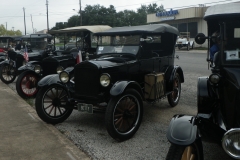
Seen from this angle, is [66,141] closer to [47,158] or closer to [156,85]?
[47,158]

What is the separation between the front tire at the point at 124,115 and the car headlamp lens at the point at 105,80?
40 cm

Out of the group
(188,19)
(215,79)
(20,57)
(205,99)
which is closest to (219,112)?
(205,99)

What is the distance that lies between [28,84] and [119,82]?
420cm

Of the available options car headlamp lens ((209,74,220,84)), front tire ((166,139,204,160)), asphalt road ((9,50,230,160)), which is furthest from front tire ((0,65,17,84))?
front tire ((166,139,204,160))

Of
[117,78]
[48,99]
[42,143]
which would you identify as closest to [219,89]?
[117,78]

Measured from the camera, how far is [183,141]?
2.79 metres

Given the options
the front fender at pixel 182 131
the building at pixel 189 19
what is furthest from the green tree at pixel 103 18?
the front fender at pixel 182 131

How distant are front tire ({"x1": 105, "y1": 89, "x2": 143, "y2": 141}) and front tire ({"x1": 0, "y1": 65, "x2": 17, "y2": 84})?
23.4 feet

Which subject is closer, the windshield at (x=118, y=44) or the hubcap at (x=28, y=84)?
the windshield at (x=118, y=44)

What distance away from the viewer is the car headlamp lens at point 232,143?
258 cm

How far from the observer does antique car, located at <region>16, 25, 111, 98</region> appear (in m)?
8.09

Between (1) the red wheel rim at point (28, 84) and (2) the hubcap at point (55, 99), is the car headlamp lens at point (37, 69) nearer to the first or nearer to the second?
(1) the red wheel rim at point (28, 84)

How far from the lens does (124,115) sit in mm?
4762

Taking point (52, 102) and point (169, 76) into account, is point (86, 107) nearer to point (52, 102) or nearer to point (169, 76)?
point (52, 102)
